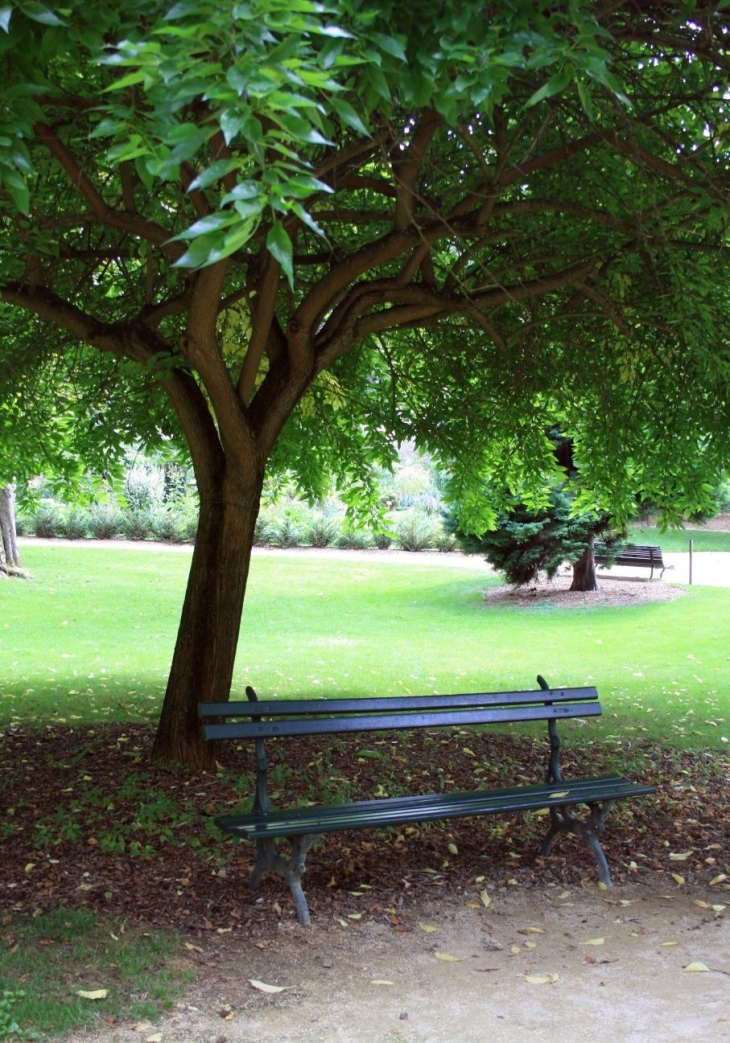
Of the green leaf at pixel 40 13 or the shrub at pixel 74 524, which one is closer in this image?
the green leaf at pixel 40 13

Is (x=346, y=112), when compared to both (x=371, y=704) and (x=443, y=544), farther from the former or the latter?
(x=443, y=544)

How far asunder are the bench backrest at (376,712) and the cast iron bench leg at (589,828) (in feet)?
1.91

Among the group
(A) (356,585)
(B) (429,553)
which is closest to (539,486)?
(A) (356,585)

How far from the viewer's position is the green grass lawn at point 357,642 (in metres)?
11.6

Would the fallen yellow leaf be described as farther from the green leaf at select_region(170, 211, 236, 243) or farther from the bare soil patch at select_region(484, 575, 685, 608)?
the bare soil patch at select_region(484, 575, 685, 608)

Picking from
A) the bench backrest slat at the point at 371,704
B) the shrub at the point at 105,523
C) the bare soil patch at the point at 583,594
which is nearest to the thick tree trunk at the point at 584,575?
the bare soil patch at the point at 583,594

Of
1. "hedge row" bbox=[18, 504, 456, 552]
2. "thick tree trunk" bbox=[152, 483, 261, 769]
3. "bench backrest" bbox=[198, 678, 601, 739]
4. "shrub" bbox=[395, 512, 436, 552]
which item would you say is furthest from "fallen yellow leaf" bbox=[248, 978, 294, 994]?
"shrub" bbox=[395, 512, 436, 552]

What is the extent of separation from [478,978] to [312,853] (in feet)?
5.01

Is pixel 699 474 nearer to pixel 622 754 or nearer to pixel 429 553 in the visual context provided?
pixel 622 754

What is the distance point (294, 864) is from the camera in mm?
4785

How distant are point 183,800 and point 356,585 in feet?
65.0

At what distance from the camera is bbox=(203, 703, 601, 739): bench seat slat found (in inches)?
196

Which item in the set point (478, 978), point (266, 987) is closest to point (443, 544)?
point (478, 978)

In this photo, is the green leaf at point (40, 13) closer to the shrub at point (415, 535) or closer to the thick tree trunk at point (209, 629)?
the thick tree trunk at point (209, 629)
